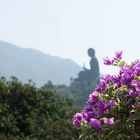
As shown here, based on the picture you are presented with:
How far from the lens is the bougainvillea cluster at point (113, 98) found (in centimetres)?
613

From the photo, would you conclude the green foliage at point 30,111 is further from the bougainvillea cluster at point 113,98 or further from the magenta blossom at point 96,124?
the magenta blossom at point 96,124

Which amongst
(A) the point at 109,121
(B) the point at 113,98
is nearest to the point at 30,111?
(B) the point at 113,98

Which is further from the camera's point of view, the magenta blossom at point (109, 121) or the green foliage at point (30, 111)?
the green foliage at point (30, 111)

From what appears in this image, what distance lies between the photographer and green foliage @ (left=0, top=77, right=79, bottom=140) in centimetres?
3412

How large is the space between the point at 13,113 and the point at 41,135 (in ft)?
16.8

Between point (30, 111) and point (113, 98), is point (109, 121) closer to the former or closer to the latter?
point (113, 98)

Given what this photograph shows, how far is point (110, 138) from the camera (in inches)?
235

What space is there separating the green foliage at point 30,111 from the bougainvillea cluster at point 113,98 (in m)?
25.6

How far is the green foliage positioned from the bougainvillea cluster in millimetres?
25580

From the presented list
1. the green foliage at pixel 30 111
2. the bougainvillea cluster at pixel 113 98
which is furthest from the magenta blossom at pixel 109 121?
the green foliage at pixel 30 111

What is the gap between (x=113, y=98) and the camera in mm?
6336

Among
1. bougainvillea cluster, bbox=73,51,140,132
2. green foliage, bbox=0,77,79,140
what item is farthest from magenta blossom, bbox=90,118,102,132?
green foliage, bbox=0,77,79,140

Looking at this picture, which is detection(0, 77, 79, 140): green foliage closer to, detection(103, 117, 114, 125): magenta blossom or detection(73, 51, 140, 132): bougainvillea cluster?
detection(73, 51, 140, 132): bougainvillea cluster

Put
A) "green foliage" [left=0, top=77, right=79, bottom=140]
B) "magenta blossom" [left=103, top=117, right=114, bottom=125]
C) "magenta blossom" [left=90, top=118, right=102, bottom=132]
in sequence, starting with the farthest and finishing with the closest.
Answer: "green foliage" [left=0, top=77, right=79, bottom=140] → "magenta blossom" [left=90, top=118, right=102, bottom=132] → "magenta blossom" [left=103, top=117, right=114, bottom=125]
